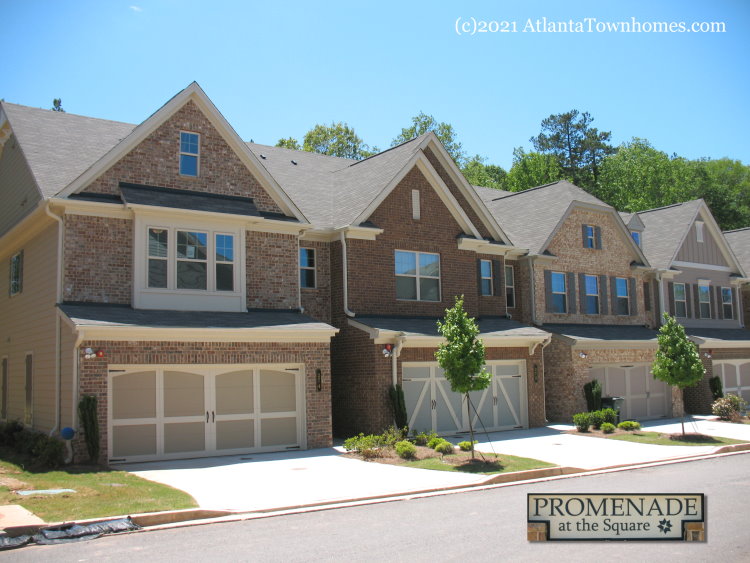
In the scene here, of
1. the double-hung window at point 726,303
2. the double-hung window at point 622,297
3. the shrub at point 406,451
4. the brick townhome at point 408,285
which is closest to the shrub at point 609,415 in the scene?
the brick townhome at point 408,285

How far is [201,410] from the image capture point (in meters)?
18.0

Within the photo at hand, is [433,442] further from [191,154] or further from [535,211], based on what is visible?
[535,211]

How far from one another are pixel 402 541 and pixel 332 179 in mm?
19817

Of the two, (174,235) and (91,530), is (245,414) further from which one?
(91,530)

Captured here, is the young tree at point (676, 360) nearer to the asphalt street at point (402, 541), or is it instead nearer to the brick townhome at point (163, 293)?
the asphalt street at point (402, 541)

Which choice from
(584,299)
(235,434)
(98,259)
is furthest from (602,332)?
(98,259)

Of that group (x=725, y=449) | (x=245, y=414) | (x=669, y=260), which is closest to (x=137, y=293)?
(x=245, y=414)

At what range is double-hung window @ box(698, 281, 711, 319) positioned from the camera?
1389 inches

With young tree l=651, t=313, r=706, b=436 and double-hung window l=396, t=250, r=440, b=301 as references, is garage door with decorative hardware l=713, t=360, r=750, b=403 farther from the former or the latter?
double-hung window l=396, t=250, r=440, b=301

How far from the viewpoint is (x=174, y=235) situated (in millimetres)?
19172

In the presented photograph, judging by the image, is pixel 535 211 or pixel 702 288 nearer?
pixel 535 211

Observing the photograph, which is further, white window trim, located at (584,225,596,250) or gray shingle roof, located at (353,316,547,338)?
white window trim, located at (584,225,596,250)

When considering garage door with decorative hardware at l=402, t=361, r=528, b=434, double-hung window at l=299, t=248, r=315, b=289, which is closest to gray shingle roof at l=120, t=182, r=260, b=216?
double-hung window at l=299, t=248, r=315, b=289

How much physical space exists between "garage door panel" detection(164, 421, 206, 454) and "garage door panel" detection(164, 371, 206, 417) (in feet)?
0.88
